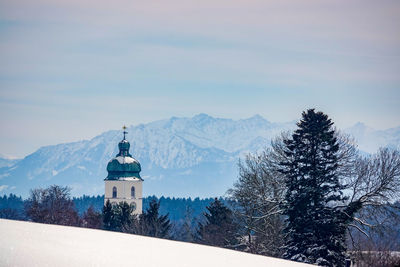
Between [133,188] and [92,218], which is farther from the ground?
[133,188]

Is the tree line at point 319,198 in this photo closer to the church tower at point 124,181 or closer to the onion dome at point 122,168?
the church tower at point 124,181

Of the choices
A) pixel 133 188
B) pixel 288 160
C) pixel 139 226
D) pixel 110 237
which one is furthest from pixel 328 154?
pixel 133 188

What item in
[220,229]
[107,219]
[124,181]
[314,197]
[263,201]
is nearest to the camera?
[314,197]

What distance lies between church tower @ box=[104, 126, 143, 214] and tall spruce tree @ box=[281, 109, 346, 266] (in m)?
135

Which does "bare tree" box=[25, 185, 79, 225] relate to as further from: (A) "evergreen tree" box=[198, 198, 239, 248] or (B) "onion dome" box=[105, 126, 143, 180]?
(B) "onion dome" box=[105, 126, 143, 180]

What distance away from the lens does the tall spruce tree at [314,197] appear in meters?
44.4

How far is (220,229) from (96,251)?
55.3 m

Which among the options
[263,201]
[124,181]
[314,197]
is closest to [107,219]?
[263,201]

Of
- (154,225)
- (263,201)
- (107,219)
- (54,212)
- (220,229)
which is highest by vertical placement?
(107,219)

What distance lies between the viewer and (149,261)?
1795 cm

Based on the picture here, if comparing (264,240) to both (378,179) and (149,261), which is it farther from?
(149,261)

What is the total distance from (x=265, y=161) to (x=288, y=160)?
658 cm

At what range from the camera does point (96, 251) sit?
18062 millimetres

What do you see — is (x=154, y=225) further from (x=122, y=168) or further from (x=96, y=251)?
(x=122, y=168)
